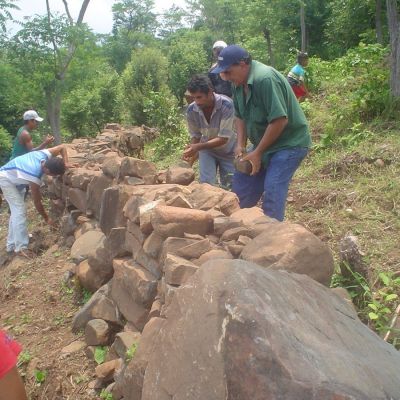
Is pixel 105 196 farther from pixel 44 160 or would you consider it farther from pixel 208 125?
pixel 44 160

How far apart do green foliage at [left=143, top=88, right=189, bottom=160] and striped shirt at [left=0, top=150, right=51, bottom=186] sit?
112 inches

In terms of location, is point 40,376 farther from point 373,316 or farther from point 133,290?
point 373,316

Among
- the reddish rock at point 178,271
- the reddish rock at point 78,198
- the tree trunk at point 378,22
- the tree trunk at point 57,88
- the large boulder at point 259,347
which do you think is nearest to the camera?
the large boulder at point 259,347

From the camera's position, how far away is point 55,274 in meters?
4.65

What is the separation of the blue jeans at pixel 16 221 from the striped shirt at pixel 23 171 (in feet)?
0.38

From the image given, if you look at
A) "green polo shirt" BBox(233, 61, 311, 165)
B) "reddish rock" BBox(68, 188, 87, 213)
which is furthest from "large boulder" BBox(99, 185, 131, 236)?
"reddish rock" BBox(68, 188, 87, 213)

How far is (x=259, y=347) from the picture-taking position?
130 centimetres

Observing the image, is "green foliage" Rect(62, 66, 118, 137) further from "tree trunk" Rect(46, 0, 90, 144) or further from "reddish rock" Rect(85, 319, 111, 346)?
"reddish rock" Rect(85, 319, 111, 346)

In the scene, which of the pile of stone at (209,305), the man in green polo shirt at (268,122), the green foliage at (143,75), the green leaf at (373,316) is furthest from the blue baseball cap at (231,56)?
the green foliage at (143,75)

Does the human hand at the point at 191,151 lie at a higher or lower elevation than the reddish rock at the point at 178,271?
higher

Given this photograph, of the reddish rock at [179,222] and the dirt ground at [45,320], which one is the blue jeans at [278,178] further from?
the dirt ground at [45,320]

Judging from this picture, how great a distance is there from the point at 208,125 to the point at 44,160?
102 inches

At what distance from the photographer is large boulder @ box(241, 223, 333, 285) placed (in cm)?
203

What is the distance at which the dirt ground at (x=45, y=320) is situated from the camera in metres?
2.92
